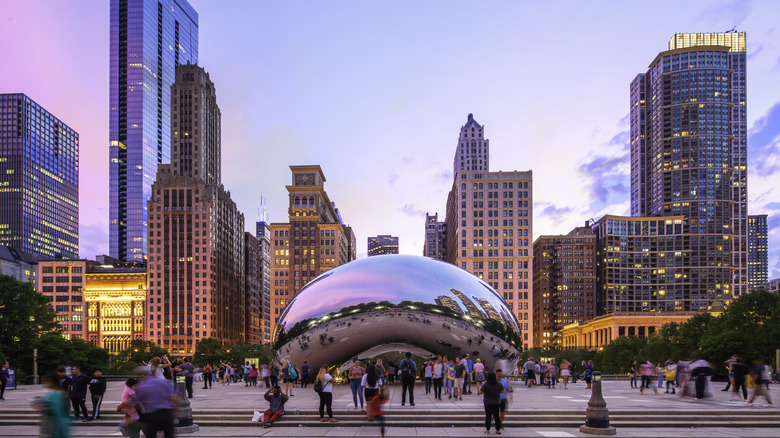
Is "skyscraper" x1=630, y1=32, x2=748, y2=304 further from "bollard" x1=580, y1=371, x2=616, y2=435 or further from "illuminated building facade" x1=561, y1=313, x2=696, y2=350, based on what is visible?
"bollard" x1=580, y1=371, x2=616, y2=435

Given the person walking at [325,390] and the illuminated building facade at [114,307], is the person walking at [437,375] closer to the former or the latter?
the person walking at [325,390]

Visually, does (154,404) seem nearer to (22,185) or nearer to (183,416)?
(183,416)

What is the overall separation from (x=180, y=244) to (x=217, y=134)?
58.6 meters

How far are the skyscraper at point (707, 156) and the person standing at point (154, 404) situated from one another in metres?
191

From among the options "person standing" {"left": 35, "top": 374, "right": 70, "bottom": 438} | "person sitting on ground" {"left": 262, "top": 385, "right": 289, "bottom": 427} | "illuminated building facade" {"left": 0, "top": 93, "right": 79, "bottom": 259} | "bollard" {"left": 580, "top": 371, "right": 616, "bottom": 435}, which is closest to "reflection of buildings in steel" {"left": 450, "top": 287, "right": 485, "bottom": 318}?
"bollard" {"left": 580, "top": 371, "right": 616, "bottom": 435}

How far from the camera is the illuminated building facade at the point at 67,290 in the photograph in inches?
5910

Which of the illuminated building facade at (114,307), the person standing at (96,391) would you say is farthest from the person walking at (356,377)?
the illuminated building facade at (114,307)

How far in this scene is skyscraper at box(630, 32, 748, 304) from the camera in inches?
6855

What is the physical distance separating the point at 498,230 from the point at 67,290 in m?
119

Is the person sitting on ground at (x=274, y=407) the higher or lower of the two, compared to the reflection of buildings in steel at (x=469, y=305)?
lower

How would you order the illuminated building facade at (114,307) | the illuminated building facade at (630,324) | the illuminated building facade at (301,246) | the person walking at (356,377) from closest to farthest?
the person walking at (356,377) → the illuminated building facade at (630,324) → the illuminated building facade at (301,246) → the illuminated building facade at (114,307)

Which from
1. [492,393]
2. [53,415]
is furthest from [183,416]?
[492,393]

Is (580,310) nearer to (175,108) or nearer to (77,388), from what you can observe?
(175,108)

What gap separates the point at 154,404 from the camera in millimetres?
9031
